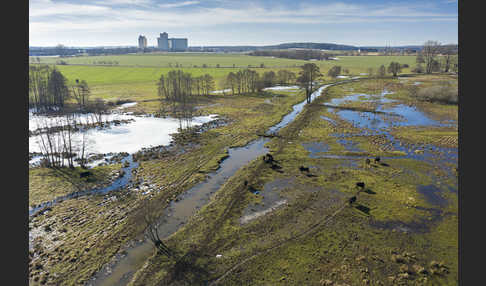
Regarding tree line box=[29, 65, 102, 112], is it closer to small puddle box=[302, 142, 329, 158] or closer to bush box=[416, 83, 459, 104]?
small puddle box=[302, 142, 329, 158]

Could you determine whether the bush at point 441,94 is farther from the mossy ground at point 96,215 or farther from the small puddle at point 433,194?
the mossy ground at point 96,215

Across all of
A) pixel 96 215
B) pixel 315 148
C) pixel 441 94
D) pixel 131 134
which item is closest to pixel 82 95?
pixel 131 134

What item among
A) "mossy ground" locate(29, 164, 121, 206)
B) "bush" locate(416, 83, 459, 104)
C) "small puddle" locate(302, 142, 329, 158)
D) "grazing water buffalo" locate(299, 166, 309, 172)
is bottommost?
"mossy ground" locate(29, 164, 121, 206)

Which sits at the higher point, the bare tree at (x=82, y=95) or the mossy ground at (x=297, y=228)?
the bare tree at (x=82, y=95)

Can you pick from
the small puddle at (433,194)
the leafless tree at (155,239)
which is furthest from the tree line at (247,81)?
the leafless tree at (155,239)

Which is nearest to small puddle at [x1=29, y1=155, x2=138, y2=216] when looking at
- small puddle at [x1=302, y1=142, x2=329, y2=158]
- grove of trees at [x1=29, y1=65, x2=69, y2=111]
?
small puddle at [x1=302, y1=142, x2=329, y2=158]

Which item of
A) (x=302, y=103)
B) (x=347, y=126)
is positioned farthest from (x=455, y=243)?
(x=302, y=103)

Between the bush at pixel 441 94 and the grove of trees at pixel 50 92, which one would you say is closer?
the grove of trees at pixel 50 92

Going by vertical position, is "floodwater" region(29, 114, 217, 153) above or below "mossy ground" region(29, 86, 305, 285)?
above

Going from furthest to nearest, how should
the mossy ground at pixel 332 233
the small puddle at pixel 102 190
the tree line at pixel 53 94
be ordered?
the tree line at pixel 53 94
the small puddle at pixel 102 190
the mossy ground at pixel 332 233
